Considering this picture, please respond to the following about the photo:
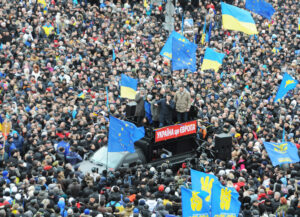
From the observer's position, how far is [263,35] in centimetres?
3241

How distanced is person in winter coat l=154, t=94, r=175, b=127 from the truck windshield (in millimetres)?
1827

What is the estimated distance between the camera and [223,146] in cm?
2011

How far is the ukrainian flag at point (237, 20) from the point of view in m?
25.0

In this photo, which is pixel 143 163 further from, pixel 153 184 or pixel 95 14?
pixel 95 14

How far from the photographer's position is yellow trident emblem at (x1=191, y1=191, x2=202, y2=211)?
13.9 metres

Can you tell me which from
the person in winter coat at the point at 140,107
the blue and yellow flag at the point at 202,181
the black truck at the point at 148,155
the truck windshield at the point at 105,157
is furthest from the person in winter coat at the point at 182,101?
the blue and yellow flag at the point at 202,181

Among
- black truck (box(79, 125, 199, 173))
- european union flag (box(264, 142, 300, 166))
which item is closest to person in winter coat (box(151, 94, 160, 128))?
black truck (box(79, 125, 199, 173))

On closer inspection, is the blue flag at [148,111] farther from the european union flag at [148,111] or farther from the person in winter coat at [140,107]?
the person in winter coat at [140,107]

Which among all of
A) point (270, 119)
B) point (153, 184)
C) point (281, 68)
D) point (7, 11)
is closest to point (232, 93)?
point (270, 119)

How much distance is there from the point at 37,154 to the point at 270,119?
865 centimetres

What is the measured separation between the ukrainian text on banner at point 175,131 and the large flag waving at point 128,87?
3580mm

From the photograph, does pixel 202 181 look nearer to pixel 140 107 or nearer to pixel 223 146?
pixel 223 146

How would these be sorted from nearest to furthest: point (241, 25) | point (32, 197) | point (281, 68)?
point (32, 197) < point (241, 25) < point (281, 68)

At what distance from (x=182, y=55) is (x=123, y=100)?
3.23 m
